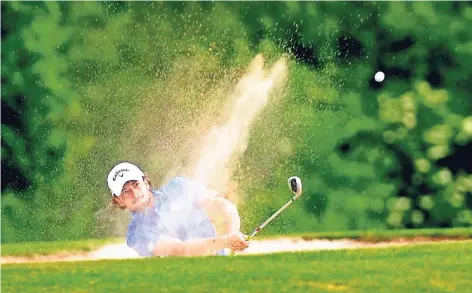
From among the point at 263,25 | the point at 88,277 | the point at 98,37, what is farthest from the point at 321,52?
the point at 88,277

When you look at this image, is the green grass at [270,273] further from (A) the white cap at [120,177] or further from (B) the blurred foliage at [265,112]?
(B) the blurred foliage at [265,112]

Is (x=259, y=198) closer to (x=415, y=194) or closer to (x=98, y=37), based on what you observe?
(x=415, y=194)

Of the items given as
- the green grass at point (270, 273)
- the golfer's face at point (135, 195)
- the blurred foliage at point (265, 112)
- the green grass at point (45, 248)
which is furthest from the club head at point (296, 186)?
the blurred foliage at point (265, 112)

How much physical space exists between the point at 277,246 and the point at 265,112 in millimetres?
1819

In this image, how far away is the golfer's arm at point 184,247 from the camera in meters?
5.22

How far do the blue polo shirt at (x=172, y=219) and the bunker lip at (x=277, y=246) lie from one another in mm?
450

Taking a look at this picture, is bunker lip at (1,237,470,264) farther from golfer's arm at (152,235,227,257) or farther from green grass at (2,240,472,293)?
green grass at (2,240,472,293)

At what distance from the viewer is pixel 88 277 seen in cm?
442

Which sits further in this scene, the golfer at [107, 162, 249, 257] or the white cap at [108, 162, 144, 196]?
the white cap at [108, 162, 144, 196]

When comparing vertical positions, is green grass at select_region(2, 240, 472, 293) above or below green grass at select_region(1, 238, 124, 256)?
below

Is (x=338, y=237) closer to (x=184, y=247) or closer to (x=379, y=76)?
(x=184, y=247)

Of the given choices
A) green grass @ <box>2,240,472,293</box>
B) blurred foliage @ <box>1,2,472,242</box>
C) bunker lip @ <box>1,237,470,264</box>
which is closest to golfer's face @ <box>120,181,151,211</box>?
bunker lip @ <box>1,237,470,264</box>

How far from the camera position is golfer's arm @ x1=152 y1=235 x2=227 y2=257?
206 inches

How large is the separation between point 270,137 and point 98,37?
4.77 feet
